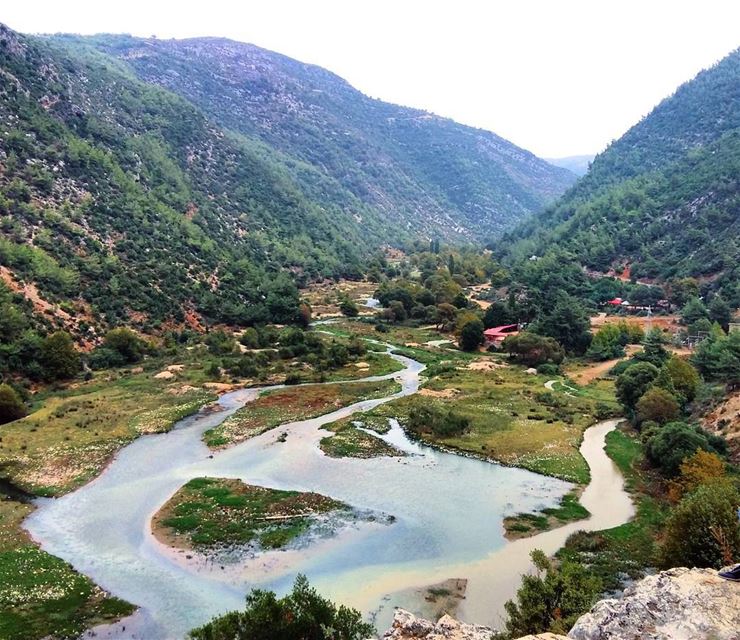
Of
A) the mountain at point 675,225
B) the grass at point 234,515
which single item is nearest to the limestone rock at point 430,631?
the grass at point 234,515

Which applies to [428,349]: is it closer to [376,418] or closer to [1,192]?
[376,418]

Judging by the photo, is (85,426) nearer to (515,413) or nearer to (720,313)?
(515,413)

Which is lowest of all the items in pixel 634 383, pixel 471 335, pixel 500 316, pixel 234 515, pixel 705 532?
pixel 234 515

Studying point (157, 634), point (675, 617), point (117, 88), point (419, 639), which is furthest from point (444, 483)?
point (117, 88)

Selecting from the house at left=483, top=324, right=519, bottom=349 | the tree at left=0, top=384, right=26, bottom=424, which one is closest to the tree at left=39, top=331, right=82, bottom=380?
the tree at left=0, top=384, right=26, bottom=424

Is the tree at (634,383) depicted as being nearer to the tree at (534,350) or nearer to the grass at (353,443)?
the grass at (353,443)

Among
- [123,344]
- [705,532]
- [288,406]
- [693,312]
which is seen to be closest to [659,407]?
[705,532]
